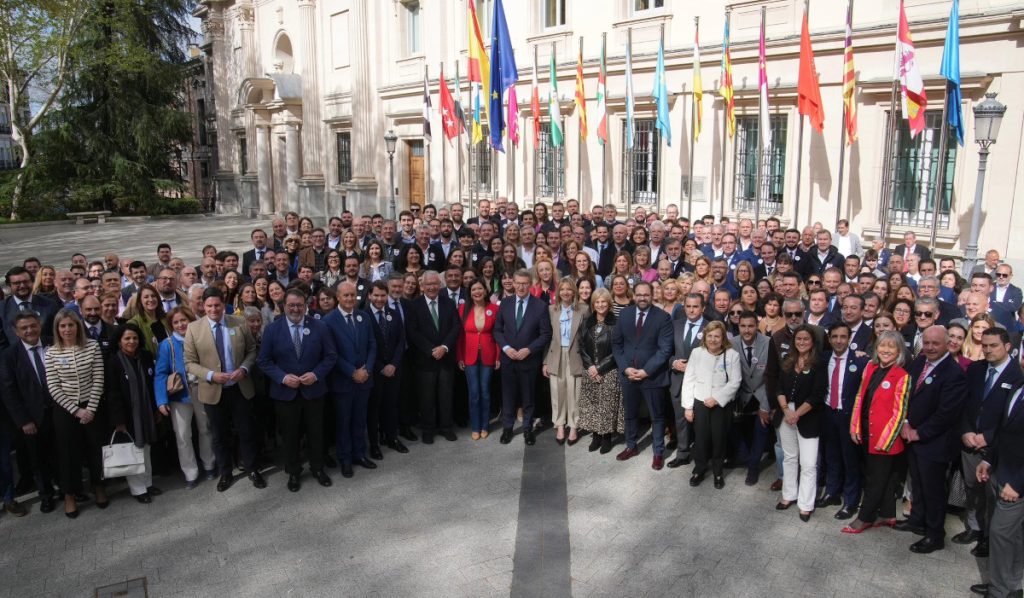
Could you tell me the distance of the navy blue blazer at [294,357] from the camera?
650 cm

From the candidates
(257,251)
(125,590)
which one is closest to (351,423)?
(125,590)

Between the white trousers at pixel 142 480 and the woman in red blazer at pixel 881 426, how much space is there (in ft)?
20.0

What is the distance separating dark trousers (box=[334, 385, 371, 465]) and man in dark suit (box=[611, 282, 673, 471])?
2569 mm

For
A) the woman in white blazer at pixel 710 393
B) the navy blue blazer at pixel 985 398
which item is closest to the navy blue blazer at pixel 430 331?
the woman in white blazer at pixel 710 393

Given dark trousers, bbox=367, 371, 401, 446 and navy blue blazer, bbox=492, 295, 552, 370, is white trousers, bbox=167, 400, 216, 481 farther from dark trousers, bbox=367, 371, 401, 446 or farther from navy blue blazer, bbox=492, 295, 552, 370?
navy blue blazer, bbox=492, 295, 552, 370

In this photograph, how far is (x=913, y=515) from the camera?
225 inches

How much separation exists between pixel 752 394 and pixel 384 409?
12.3ft

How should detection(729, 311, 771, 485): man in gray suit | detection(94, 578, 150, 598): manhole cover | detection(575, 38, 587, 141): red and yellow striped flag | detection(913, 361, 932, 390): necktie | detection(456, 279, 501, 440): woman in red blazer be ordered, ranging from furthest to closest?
detection(575, 38, 587, 141): red and yellow striped flag, detection(456, 279, 501, 440): woman in red blazer, detection(729, 311, 771, 485): man in gray suit, detection(913, 361, 932, 390): necktie, detection(94, 578, 150, 598): manhole cover

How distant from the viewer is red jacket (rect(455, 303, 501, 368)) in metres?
7.79

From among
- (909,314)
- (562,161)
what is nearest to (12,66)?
(562,161)

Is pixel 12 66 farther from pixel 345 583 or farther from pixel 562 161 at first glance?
pixel 345 583

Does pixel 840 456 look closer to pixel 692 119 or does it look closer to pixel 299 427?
pixel 299 427

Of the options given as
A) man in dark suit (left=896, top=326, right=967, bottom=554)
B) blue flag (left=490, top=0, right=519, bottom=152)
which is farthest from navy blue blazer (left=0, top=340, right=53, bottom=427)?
blue flag (left=490, top=0, right=519, bottom=152)

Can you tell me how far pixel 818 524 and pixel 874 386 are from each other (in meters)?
1.27
